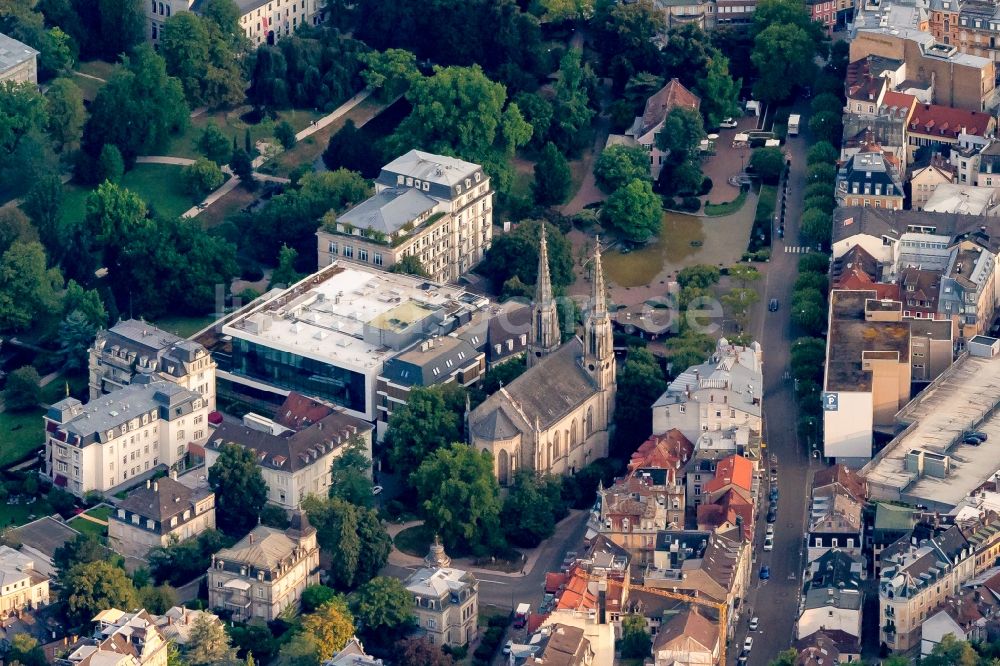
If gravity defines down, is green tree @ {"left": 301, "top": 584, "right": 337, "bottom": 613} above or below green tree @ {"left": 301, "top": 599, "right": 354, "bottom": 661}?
below

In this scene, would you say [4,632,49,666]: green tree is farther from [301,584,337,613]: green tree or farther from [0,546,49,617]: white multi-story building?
[301,584,337,613]: green tree

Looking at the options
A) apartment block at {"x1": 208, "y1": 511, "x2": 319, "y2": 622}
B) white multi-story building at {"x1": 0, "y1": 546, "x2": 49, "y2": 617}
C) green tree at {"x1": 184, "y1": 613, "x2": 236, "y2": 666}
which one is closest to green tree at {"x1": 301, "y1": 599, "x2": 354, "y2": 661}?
apartment block at {"x1": 208, "y1": 511, "x2": 319, "y2": 622}

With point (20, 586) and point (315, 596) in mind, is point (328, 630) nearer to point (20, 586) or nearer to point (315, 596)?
point (315, 596)

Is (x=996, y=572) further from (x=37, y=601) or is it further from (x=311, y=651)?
(x=37, y=601)

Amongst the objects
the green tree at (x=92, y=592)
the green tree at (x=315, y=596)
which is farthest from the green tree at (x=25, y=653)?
the green tree at (x=315, y=596)

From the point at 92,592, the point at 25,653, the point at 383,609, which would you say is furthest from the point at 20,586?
the point at 383,609

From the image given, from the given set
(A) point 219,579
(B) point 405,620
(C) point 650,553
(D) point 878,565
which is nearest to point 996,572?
(D) point 878,565
